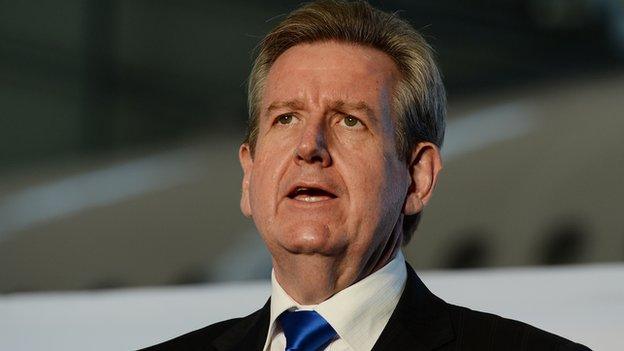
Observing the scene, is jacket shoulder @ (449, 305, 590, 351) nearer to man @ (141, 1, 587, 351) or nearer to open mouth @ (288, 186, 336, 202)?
man @ (141, 1, 587, 351)

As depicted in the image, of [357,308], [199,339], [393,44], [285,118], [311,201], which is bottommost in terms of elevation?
[199,339]

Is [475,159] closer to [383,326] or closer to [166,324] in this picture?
[166,324]

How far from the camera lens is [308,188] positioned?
1.45 metres

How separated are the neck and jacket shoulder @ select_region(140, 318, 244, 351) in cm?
19

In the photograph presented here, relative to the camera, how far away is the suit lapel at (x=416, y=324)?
1.45 metres

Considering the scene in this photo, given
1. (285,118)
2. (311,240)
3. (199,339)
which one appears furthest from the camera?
(199,339)

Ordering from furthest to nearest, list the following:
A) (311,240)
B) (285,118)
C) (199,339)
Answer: (199,339) < (285,118) < (311,240)

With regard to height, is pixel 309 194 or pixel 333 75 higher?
pixel 333 75

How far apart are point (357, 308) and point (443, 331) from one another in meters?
0.12

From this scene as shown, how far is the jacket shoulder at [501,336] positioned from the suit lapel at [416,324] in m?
0.02

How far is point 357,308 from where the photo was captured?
58.5 inches

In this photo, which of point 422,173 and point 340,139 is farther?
point 422,173

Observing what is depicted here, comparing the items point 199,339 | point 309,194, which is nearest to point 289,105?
point 309,194

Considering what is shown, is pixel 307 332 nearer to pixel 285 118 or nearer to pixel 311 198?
pixel 311 198
